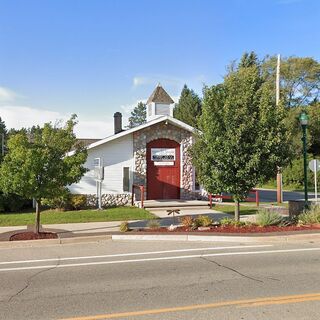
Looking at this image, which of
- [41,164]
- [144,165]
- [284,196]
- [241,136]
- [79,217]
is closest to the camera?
[41,164]

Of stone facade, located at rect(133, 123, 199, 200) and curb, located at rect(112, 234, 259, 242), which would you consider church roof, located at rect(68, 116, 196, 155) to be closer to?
stone facade, located at rect(133, 123, 199, 200)

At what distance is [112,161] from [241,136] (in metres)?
10.9

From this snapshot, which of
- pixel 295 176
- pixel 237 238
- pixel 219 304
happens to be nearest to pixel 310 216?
pixel 237 238

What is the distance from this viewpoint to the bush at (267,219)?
45.6 ft

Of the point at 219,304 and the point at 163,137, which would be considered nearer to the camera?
the point at 219,304

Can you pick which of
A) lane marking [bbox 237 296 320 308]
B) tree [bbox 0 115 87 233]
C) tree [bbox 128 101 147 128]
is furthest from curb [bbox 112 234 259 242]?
tree [bbox 128 101 147 128]

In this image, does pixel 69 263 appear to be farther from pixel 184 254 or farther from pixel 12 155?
pixel 12 155

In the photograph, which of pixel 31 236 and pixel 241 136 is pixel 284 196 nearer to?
pixel 241 136

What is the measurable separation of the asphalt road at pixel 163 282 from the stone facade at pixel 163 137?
1196 cm

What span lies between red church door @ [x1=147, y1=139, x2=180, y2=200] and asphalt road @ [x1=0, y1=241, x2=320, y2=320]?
39.8 ft

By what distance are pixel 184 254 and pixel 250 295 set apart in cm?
391

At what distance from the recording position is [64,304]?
6262 millimetres

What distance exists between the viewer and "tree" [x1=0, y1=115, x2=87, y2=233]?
12.6 m

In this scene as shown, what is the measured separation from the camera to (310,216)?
14.2 m
